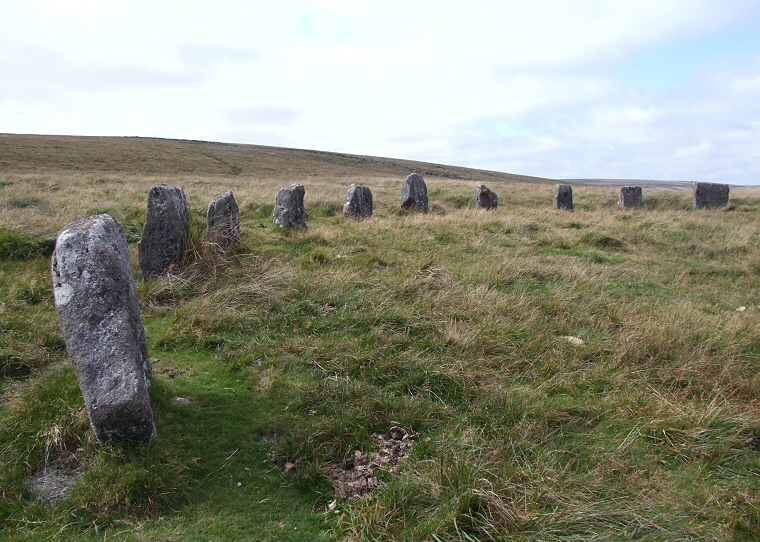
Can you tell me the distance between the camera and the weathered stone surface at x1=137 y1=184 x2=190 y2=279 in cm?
809

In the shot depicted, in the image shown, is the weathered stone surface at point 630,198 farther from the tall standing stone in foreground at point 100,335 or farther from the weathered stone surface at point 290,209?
the tall standing stone in foreground at point 100,335

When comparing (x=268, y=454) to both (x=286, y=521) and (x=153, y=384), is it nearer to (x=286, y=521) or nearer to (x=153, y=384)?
(x=286, y=521)

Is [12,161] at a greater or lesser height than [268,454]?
greater

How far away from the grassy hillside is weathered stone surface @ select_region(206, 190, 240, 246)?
0.55m

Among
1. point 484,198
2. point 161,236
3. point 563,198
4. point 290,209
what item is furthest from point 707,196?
point 161,236

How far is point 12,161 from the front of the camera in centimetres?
4244

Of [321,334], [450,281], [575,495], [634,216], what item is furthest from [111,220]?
[634,216]

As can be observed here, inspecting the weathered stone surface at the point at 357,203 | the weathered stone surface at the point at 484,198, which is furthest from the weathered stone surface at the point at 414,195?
the weathered stone surface at the point at 484,198

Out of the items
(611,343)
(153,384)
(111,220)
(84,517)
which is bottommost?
(84,517)

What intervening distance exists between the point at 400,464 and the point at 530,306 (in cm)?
374

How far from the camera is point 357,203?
15.4 metres

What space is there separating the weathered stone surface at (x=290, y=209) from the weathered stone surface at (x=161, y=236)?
14.2ft

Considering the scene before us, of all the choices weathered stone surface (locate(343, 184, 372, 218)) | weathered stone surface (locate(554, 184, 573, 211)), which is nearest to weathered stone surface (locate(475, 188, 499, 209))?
weathered stone surface (locate(554, 184, 573, 211))

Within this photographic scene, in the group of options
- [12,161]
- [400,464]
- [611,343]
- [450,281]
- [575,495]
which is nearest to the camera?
[575,495]
